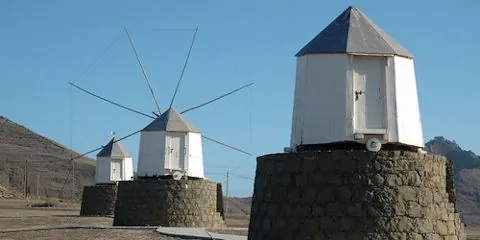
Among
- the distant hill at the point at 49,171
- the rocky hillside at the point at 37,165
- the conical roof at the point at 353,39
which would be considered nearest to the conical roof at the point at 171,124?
the conical roof at the point at 353,39

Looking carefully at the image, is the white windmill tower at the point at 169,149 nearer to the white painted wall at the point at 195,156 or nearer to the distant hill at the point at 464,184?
the white painted wall at the point at 195,156

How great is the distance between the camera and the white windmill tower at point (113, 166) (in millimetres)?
41000

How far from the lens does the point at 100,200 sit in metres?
41.1

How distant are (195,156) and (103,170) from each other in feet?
46.1

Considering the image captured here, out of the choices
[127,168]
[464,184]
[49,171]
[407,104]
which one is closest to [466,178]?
[464,184]

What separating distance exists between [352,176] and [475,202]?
9185cm

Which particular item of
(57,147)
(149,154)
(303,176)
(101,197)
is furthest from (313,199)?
(57,147)

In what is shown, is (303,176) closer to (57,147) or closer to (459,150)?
(57,147)

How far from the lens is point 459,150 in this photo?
133375 millimetres

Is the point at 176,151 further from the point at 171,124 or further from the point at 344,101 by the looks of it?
the point at 344,101

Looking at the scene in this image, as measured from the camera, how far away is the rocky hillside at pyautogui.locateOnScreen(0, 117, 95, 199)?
90125 millimetres

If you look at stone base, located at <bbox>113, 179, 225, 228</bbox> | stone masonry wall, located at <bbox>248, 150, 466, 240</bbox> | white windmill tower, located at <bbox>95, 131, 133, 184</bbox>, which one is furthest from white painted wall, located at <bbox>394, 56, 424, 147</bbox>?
white windmill tower, located at <bbox>95, 131, 133, 184</bbox>

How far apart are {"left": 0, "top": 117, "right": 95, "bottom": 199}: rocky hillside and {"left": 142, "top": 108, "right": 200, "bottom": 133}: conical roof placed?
189 feet

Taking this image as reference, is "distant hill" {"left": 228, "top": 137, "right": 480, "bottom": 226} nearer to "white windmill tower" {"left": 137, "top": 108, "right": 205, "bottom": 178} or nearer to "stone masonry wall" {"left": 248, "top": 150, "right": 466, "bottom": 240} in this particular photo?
"white windmill tower" {"left": 137, "top": 108, "right": 205, "bottom": 178}
